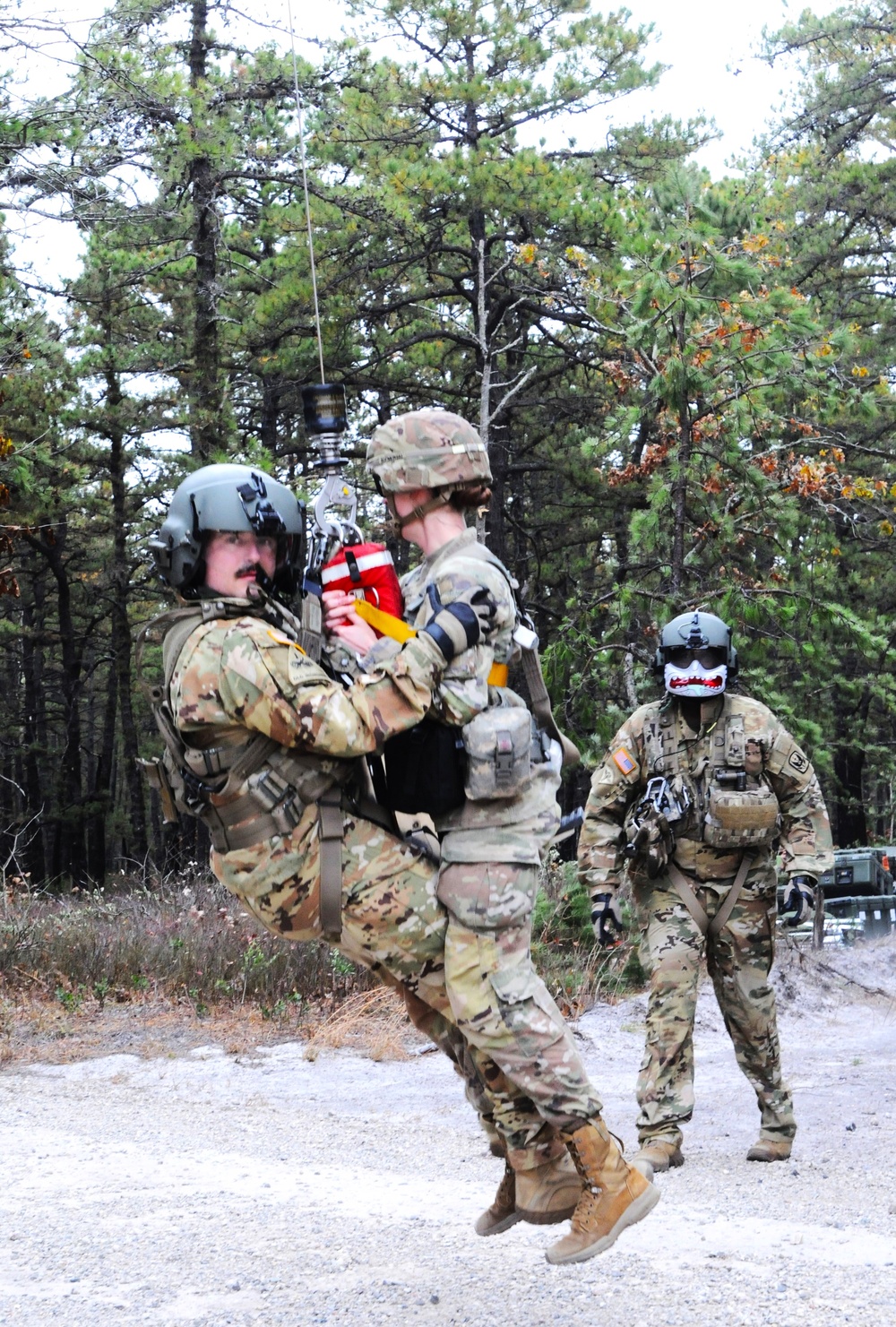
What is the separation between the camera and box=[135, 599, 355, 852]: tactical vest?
11.8 feet

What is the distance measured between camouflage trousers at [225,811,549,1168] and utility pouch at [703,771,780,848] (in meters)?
2.95

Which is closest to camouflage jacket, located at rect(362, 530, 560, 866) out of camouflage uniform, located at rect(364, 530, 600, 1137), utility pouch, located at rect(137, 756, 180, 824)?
camouflage uniform, located at rect(364, 530, 600, 1137)

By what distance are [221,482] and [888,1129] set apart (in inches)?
207

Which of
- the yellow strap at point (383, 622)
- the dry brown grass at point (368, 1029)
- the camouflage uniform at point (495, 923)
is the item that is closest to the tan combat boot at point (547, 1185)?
the camouflage uniform at point (495, 923)

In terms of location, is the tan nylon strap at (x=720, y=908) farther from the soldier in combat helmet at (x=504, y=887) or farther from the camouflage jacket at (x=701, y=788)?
the soldier in combat helmet at (x=504, y=887)

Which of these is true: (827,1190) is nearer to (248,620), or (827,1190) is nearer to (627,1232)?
(627,1232)

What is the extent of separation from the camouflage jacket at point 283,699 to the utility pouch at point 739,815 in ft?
10.9

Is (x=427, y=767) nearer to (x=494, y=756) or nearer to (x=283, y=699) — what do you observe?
Answer: (x=494, y=756)

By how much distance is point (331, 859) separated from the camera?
3639 millimetres

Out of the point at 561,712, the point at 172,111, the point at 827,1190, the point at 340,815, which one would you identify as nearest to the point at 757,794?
the point at 827,1190

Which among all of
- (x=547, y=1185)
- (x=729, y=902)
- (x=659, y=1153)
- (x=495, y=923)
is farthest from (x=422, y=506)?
(x=659, y=1153)

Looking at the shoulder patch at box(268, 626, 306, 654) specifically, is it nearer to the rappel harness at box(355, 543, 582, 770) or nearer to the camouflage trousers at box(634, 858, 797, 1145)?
the rappel harness at box(355, 543, 582, 770)

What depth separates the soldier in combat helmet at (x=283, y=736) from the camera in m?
3.50

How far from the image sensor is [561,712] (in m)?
13.1
